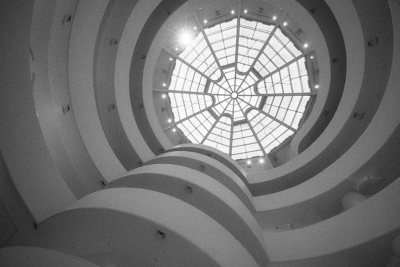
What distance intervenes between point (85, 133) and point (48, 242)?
5.24 m

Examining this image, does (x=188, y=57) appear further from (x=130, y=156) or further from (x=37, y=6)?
(x=37, y=6)

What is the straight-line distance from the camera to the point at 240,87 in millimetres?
18703

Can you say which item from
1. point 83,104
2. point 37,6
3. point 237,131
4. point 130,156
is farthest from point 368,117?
point 37,6

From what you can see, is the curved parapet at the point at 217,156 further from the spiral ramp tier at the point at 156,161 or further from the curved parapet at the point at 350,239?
the curved parapet at the point at 350,239

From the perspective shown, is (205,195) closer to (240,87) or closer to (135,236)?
(135,236)

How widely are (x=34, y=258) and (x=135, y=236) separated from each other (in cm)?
203

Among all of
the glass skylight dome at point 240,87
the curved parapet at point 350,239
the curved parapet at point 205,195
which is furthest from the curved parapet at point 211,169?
the glass skylight dome at point 240,87

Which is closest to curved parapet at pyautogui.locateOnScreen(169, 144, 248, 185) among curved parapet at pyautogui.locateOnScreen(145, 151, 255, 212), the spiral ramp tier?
the spiral ramp tier

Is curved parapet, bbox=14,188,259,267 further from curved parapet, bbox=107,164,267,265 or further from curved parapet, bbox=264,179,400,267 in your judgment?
curved parapet, bbox=264,179,400,267

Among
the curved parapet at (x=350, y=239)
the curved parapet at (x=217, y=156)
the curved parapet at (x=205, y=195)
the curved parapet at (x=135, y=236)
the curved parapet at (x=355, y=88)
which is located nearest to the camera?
the curved parapet at (x=135, y=236)

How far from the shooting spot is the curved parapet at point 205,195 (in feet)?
24.9

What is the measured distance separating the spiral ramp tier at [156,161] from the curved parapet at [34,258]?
0.03 m

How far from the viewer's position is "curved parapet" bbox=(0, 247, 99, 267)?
381cm

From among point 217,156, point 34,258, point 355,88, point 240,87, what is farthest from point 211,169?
point 240,87
